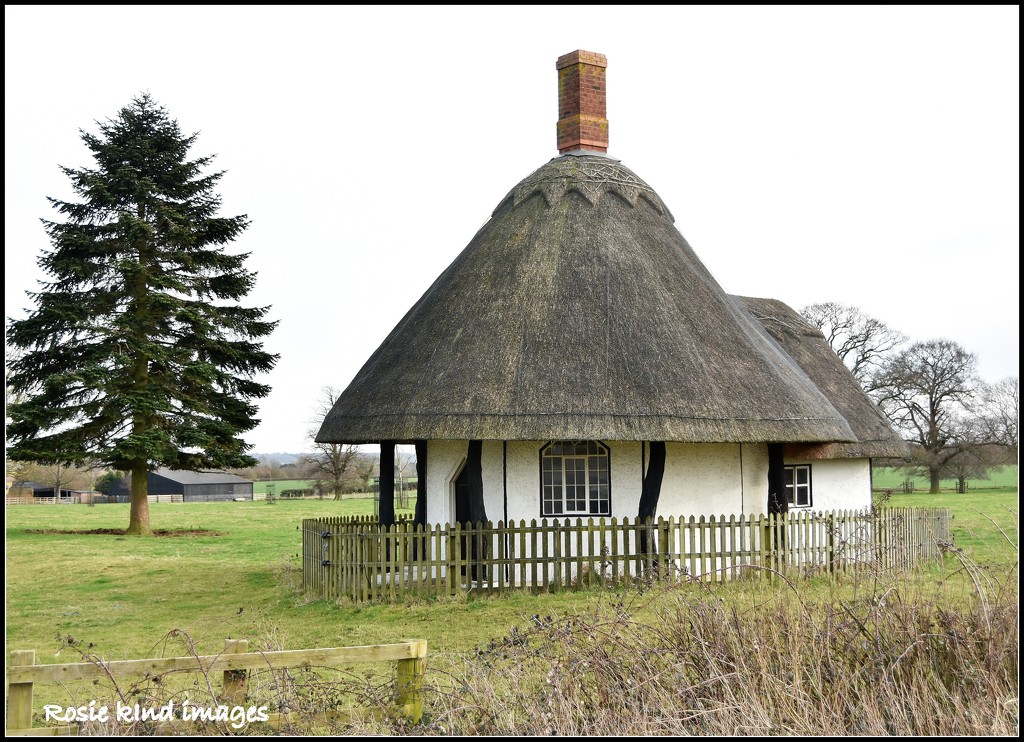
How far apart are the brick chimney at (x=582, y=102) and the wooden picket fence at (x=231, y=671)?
15612mm

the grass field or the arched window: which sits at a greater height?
the arched window

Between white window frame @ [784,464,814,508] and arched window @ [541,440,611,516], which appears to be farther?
white window frame @ [784,464,814,508]

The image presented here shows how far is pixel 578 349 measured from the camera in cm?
1606

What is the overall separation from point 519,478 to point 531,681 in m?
8.88

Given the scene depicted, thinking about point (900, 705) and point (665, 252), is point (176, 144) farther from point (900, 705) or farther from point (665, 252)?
point (900, 705)

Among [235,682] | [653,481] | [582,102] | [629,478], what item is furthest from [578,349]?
[235,682]

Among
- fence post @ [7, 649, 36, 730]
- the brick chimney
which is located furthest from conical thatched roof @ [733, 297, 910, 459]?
fence post @ [7, 649, 36, 730]

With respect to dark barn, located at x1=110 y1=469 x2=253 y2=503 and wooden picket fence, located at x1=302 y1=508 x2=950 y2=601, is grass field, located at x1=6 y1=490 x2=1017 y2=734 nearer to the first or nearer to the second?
wooden picket fence, located at x1=302 y1=508 x2=950 y2=601

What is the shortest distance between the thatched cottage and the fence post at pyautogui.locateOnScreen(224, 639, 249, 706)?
26.0 feet

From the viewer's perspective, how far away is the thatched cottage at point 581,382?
1542 cm

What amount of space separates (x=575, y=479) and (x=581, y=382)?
6.95 feet

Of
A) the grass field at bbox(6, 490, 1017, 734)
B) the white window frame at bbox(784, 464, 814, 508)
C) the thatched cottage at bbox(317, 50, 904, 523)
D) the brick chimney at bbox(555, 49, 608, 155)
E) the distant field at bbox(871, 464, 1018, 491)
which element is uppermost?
the brick chimney at bbox(555, 49, 608, 155)

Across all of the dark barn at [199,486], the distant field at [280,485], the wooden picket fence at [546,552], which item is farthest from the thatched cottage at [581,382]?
the distant field at [280,485]

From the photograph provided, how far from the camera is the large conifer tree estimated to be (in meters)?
33.6
